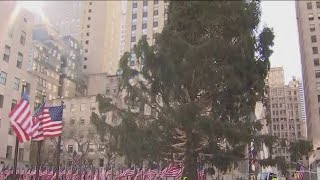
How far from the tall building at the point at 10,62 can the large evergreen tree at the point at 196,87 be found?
31718 millimetres

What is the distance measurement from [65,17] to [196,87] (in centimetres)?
13710

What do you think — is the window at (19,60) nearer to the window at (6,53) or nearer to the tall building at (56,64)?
the window at (6,53)

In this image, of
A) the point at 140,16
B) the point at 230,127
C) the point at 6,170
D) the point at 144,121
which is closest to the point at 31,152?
the point at 6,170

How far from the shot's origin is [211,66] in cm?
2512

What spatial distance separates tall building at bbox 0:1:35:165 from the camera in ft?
177

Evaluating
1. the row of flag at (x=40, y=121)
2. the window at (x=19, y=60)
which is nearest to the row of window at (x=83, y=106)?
the window at (x=19, y=60)

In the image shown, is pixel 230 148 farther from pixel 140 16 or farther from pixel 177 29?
pixel 140 16

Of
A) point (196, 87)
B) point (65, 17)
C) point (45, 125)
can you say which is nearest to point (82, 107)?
point (45, 125)

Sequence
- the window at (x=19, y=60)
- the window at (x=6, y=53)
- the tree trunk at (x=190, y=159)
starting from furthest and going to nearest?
the window at (x=19, y=60)
the window at (x=6, y=53)
the tree trunk at (x=190, y=159)

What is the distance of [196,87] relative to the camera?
26.4 metres

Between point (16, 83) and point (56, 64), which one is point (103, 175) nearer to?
point (16, 83)

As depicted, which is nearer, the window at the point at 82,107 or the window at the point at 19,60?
the window at the point at 19,60

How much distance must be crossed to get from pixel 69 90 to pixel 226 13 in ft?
325

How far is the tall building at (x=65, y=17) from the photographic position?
149 m
